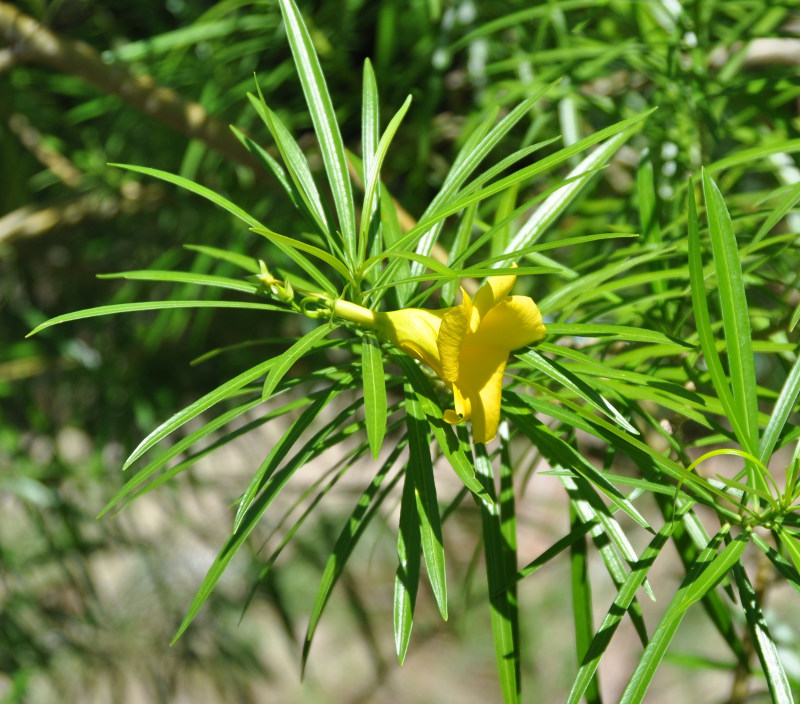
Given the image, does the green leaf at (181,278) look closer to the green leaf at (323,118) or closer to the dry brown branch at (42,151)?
the green leaf at (323,118)

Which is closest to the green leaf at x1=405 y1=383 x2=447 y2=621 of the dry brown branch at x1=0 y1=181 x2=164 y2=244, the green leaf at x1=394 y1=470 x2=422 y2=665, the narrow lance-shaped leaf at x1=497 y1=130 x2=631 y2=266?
the green leaf at x1=394 y1=470 x2=422 y2=665

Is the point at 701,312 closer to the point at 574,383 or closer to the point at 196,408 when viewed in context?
the point at 574,383

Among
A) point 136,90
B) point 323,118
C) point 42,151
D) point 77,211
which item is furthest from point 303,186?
point 42,151

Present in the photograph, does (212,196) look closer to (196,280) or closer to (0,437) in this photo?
(196,280)

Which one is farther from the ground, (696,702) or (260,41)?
(260,41)

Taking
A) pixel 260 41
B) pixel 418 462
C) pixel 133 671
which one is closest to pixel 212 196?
pixel 418 462

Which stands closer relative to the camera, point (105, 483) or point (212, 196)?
point (212, 196)

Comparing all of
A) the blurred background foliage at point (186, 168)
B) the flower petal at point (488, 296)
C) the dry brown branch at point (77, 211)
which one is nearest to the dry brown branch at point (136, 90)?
the blurred background foliage at point (186, 168)
